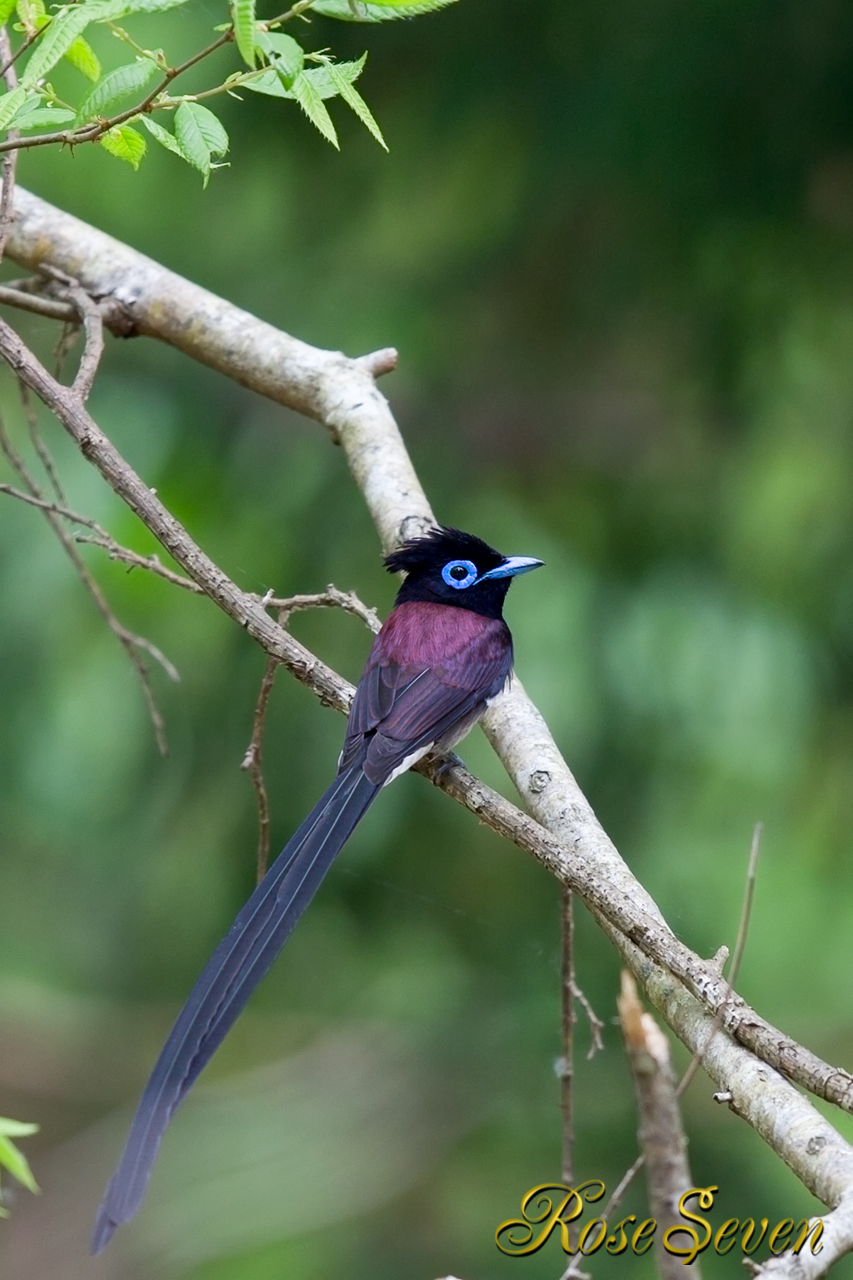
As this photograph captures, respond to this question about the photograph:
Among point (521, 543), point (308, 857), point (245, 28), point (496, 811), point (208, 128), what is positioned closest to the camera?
point (245, 28)

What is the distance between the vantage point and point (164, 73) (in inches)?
67.7

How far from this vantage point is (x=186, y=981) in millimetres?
5199

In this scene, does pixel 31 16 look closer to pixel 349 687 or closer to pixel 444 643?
pixel 349 687

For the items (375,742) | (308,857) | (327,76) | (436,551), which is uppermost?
(436,551)

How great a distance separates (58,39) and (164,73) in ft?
0.67

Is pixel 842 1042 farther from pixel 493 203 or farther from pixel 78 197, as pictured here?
pixel 78 197

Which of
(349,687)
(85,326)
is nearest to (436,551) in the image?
(349,687)

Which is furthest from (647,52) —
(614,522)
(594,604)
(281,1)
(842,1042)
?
(842,1042)

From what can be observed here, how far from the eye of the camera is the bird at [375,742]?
70.3 inches

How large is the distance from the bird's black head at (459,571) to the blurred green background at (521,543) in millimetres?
1077

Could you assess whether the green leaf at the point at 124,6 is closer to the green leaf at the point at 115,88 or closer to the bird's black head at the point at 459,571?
Answer: the green leaf at the point at 115,88

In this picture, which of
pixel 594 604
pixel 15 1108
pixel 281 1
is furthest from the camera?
pixel 15 1108

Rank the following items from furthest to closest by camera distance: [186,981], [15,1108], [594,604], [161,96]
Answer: [15,1108] < [186,981] < [594,604] < [161,96]

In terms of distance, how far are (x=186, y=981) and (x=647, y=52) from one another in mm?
3721
